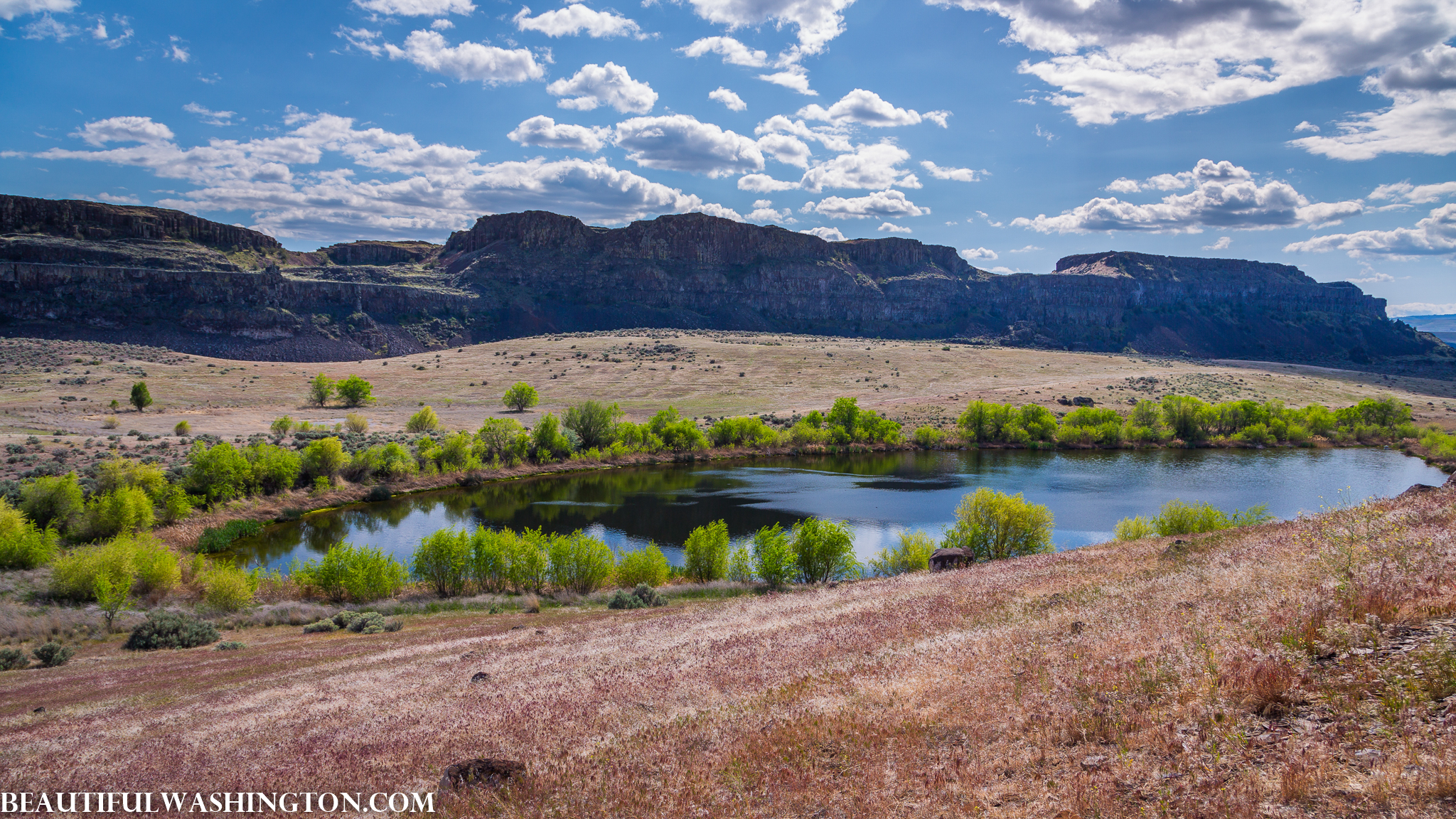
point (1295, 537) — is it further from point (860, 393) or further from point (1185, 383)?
point (1185, 383)

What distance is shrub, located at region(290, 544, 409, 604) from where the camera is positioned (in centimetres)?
3138

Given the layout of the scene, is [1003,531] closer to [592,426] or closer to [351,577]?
[351,577]

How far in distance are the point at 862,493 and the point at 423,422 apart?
47.6m

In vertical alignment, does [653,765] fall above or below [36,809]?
above

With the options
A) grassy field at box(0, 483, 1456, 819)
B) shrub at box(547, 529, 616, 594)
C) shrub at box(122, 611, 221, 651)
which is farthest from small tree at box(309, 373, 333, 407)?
grassy field at box(0, 483, 1456, 819)

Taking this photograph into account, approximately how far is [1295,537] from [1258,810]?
10.3 m

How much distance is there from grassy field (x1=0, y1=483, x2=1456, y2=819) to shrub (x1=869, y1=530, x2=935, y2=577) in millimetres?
16712

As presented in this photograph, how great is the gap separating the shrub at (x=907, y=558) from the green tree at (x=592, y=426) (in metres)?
41.7

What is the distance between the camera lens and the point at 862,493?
183 feet

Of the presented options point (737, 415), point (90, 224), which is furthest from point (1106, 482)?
point (90, 224)

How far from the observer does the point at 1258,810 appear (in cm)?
484

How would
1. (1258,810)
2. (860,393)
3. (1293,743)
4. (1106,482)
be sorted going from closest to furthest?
1. (1258,810)
2. (1293,743)
3. (1106,482)
4. (860,393)

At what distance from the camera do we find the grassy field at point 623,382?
7462 cm

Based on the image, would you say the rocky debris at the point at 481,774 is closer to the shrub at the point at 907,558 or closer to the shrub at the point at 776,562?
the shrub at the point at 776,562
